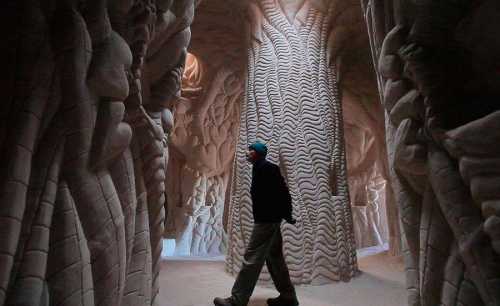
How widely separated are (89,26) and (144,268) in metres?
0.61

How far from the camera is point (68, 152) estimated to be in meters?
0.77

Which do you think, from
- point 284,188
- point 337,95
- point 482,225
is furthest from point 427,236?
point 337,95

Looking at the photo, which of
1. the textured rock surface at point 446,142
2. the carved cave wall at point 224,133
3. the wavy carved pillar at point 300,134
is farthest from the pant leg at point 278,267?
the carved cave wall at point 224,133

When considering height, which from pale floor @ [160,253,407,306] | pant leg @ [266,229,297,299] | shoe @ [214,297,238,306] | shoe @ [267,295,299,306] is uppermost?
pant leg @ [266,229,297,299]

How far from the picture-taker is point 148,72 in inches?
44.9

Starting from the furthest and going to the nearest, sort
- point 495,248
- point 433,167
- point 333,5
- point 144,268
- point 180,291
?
point 333,5
point 180,291
point 144,268
point 433,167
point 495,248

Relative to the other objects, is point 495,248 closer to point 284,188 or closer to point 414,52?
point 414,52

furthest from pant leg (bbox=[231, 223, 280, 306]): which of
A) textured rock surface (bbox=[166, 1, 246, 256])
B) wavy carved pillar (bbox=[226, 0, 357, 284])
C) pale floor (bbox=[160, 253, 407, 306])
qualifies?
textured rock surface (bbox=[166, 1, 246, 256])

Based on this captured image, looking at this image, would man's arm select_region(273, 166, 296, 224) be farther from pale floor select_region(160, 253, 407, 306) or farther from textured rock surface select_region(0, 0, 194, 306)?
textured rock surface select_region(0, 0, 194, 306)

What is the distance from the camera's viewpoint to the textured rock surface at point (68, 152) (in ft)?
2.26

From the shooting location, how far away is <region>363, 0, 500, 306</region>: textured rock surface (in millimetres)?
700

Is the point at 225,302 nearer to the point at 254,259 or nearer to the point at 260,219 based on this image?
the point at 254,259

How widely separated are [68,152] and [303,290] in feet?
7.35

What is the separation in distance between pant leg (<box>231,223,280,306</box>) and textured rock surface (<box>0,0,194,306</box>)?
3.12 feet
